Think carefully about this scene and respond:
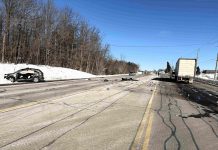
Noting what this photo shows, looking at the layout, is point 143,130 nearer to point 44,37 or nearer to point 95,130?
point 95,130

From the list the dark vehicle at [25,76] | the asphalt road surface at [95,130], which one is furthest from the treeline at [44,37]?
the asphalt road surface at [95,130]

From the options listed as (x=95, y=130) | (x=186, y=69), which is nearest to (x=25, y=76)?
(x=95, y=130)

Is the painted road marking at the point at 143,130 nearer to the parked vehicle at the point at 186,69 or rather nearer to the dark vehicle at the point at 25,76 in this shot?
the dark vehicle at the point at 25,76

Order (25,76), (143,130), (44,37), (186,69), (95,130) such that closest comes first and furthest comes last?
(95,130) → (143,130) → (25,76) → (186,69) → (44,37)

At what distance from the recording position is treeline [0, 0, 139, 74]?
52.3 meters

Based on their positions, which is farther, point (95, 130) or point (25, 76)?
point (25, 76)

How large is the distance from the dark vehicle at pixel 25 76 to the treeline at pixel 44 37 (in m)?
18.3

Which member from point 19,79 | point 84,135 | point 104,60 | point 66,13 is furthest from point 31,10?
point 84,135

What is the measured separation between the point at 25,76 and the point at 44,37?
117ft

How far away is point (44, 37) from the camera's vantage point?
6231 centimetres

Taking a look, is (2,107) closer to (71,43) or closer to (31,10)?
(31,10)

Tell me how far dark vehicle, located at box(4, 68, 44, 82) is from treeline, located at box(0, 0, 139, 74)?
1828 centimetres

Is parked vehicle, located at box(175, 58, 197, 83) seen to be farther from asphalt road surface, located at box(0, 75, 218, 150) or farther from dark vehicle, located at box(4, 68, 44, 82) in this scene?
asphalt road surface, located at box(0, 75, 218, 150)

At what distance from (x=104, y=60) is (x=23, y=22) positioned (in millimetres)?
43525
